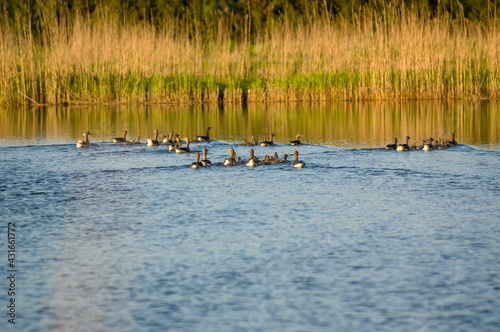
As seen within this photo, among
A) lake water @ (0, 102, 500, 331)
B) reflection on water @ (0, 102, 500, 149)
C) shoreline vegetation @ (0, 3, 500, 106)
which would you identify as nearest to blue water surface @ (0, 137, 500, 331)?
lake water @ (0, 102, 500, 331)

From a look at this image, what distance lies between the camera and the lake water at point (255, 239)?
18.7 ft

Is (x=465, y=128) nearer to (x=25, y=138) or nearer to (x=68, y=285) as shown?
(x=25, y=138)

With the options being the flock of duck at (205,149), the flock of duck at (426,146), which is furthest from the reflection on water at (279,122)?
the flock of duck at (205,149)

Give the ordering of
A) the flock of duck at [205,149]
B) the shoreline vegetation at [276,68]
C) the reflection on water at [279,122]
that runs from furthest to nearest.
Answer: the shoreline vegetation at [276,68] → the reflection on water at [279,122] → the flock of duck at [205,149]

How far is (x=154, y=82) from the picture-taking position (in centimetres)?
2548

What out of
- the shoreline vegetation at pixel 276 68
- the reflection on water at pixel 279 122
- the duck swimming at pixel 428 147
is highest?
the shoreline vegetation at pixel 276 68

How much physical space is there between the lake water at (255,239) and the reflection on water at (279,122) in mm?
Result: 1593

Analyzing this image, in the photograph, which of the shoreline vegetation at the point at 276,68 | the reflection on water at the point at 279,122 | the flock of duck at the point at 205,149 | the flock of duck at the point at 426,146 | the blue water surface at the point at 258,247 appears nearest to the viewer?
the blue water surface at the point at 258,247

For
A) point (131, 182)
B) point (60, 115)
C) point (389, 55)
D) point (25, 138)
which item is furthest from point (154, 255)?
point (389, 55)

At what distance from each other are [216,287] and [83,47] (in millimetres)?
19906

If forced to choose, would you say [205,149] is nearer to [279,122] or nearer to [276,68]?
[279,122]

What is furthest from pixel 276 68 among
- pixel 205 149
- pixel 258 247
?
pixel 258 247

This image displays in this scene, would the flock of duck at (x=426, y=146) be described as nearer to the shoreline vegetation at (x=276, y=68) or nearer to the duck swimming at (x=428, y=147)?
the duck swimming at (x=428, y=147)

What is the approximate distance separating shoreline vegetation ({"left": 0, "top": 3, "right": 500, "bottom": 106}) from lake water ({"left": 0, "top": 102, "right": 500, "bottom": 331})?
9.39 meters
